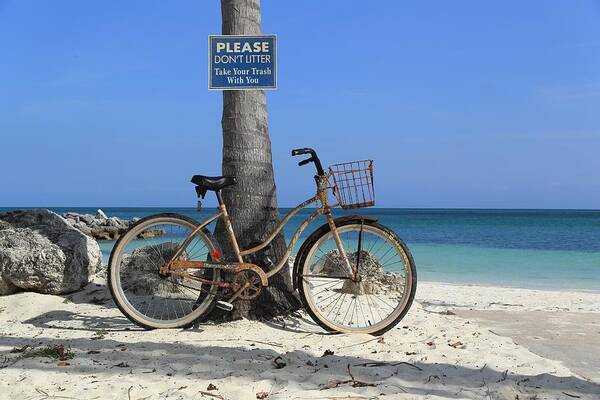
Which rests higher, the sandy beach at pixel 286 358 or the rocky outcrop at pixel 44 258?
the rocky outcrop at pixel 44 258

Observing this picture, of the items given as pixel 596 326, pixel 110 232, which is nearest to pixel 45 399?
pixel 596 326

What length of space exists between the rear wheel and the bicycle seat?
354mm

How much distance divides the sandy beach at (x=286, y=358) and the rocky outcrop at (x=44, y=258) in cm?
17

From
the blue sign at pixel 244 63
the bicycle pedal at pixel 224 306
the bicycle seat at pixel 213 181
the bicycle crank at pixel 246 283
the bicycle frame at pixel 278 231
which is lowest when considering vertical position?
the bicycle pedal at pixel 224 306

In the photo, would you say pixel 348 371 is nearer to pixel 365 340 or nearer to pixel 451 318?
pixel 365 340

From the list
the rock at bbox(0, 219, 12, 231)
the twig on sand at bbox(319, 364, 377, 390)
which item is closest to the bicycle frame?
the twig on sand at bbox(319, 364, 377, 390)

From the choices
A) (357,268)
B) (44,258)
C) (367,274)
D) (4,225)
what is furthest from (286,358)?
(4,225)

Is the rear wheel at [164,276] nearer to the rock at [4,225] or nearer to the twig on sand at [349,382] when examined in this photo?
the twig on sand at [349,382]

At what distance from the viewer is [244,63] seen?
16.3 ft

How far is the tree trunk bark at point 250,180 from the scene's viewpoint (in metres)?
4.83

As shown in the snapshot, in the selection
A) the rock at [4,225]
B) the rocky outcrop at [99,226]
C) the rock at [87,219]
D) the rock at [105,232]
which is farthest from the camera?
the rock at [87,219]

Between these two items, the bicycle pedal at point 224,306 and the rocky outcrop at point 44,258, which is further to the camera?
the rocky outcrop at point 44,258

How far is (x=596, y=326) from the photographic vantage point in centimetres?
541

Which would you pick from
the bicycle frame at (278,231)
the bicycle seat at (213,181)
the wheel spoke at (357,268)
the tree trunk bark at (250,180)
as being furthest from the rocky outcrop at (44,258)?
the wheel spoke at (357,268)
